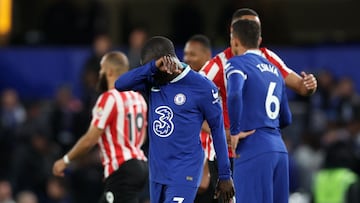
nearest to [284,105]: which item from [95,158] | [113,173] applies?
[113,173]

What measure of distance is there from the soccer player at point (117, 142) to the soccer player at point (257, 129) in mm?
→ 1620

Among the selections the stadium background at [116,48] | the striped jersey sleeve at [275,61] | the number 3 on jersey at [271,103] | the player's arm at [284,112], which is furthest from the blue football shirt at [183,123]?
the stadium background at [116,48]

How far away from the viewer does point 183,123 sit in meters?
10.5

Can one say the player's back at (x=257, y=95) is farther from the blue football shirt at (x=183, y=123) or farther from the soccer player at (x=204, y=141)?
the soccer player at (x=204, y=141)

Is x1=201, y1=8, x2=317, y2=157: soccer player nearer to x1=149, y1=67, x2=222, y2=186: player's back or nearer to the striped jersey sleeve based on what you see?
the striped jersey sleeve

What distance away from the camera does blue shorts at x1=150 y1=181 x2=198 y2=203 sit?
34.2ft

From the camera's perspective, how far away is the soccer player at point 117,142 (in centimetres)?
1230

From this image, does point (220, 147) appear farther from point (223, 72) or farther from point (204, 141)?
point (204, 141)

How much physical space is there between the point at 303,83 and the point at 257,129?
0.71 metres

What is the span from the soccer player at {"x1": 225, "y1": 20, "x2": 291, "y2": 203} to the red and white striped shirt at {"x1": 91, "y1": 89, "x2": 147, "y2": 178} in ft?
5.43

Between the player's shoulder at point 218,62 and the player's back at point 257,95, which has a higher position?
the player's shoulder at point 218,62

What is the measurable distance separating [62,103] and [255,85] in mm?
8660

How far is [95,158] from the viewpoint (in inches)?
741

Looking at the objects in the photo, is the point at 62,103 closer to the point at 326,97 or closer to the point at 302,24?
the point at 326,97
